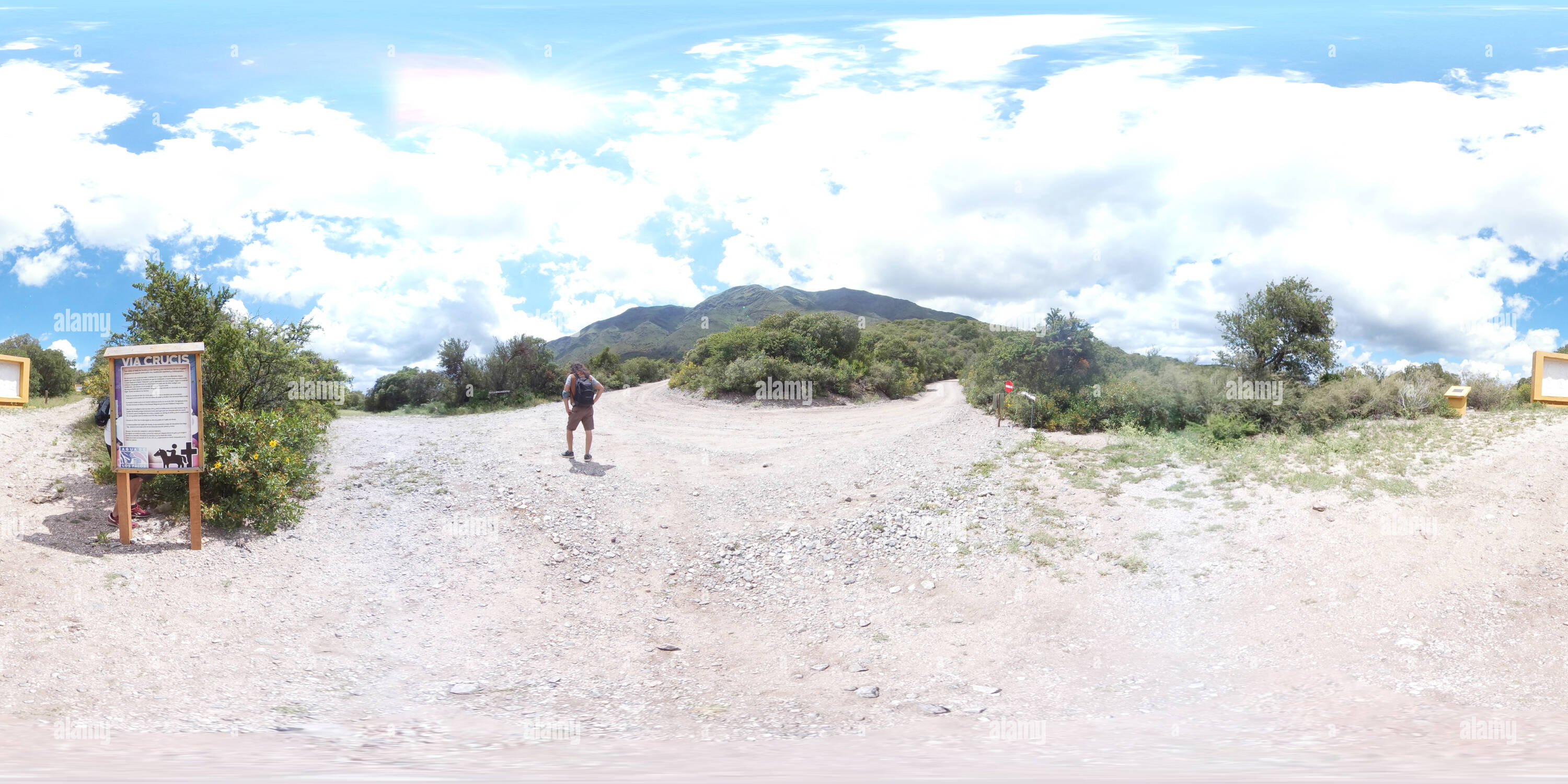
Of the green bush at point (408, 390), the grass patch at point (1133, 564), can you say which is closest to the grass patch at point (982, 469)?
the grass patch at point (1133, 564)

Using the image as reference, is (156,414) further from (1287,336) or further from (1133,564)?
(1287,336)

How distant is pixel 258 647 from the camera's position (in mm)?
6680

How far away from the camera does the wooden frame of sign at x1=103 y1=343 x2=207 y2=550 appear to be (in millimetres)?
8398

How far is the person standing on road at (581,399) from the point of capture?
13.3m

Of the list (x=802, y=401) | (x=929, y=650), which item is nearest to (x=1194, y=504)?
(x=929, y=650)

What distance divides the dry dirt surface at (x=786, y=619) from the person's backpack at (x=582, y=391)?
1475 millimetres

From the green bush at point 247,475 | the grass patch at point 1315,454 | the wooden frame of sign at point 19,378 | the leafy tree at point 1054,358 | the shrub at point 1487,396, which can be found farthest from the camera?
the leafy tree at point 1054,358

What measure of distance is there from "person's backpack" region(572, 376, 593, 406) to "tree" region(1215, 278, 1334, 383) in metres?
15.6

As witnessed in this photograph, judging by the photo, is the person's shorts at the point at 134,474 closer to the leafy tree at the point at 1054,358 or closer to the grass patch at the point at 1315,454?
the grass patch at the point at 1315,454

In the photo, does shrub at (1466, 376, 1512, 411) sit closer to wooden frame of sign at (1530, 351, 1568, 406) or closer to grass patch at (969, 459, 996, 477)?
wooden frame of sign at (1530, 351, 1568, 406)

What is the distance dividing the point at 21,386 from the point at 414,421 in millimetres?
7337

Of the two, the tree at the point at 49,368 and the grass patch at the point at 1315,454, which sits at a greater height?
the tree at the point at 49,368

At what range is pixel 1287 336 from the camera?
19031 millimetres

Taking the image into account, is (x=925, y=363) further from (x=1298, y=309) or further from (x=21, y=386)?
(x=21, y=386)
